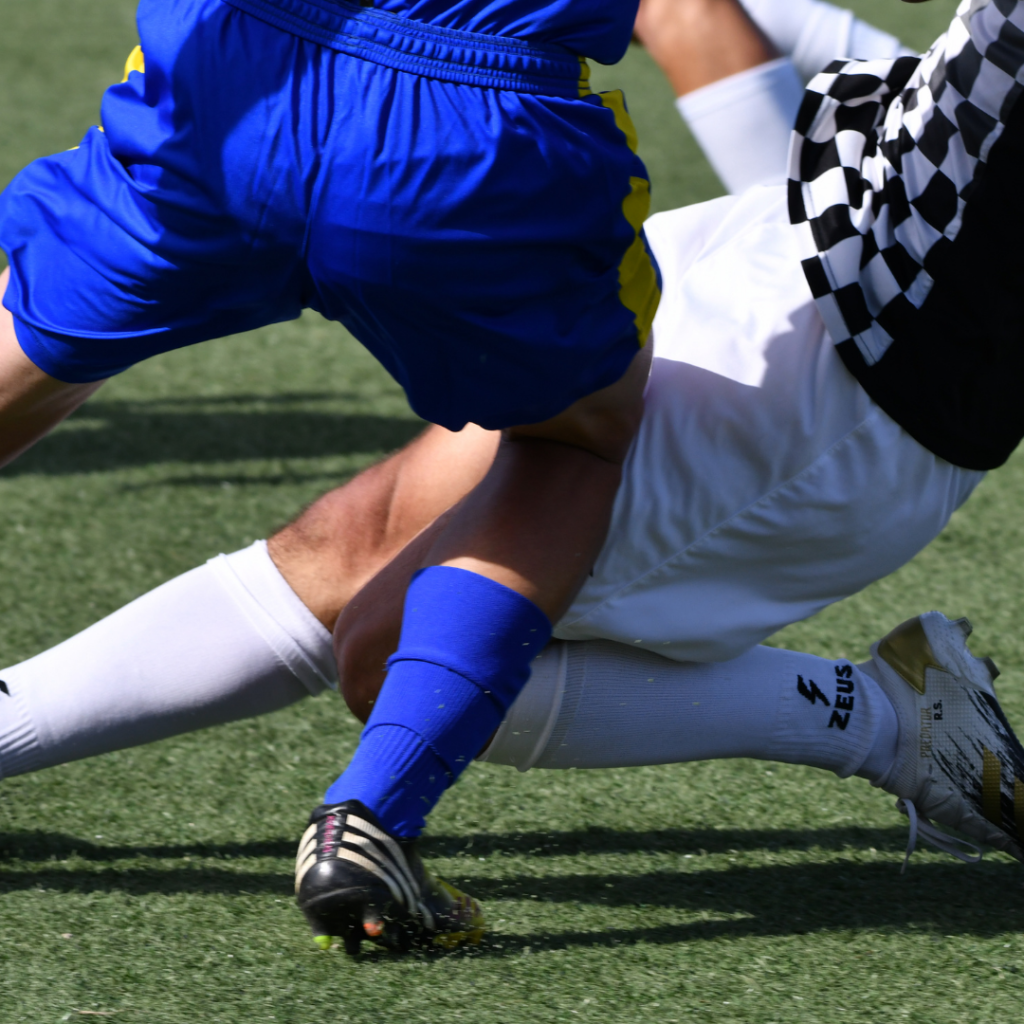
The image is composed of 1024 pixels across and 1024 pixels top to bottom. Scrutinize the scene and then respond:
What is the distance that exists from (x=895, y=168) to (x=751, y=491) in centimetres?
29

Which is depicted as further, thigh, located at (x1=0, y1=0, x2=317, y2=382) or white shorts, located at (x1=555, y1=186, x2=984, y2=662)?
white shorts, located at (x1=555, y1=186, x2=984, y2=662)

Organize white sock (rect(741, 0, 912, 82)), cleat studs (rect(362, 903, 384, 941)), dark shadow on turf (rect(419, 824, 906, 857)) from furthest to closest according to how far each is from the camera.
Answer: white sock (rect(741, 0, 912, 82))
dark shadow on turf (rect(419, 824, 906, 857))
cleat studs (rect(362, 903, 384, 941))

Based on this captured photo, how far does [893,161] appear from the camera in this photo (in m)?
1.27

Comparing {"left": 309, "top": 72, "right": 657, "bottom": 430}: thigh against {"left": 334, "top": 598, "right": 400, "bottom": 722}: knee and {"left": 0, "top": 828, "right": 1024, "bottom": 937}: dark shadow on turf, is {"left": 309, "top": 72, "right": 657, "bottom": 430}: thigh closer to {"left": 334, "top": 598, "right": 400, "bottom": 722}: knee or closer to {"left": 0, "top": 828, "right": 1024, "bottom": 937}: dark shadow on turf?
{"left": 334, "top": 598, "right": 400, "bottom": 722}: knee

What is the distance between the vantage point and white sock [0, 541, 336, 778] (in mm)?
1343

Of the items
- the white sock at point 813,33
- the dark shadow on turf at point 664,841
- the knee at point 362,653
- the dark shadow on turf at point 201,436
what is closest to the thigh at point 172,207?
the knee at point 362,653

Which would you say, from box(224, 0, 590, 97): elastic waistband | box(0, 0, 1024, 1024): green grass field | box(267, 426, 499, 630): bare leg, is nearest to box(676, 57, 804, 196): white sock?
box(267, 426, 499, 630): bare leg

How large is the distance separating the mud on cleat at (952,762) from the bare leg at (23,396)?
2.50ft

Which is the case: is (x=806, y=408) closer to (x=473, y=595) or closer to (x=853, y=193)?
(x=853, y=193)

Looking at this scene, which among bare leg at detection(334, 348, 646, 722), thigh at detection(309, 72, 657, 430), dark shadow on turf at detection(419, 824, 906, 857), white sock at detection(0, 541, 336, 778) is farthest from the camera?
dark shadow on turf at detection(419, 824, 906, 857)

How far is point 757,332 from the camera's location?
1310 millimetres

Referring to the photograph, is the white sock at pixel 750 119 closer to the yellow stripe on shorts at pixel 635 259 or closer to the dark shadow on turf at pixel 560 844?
the yellow stripe on shorts at pixel 635 259

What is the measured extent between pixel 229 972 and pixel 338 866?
0.56 ft

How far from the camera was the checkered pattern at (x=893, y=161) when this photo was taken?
118 cm
